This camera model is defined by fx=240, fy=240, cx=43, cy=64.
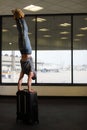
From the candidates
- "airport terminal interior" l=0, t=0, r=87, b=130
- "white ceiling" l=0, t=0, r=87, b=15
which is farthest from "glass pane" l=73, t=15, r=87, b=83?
"white ceiling" l=0, t=0, r=87, b=15

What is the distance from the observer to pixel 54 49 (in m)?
9.95

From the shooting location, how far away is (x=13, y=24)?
33.3 ft

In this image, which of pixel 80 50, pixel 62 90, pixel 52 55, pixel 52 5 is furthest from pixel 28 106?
pixel 80 50

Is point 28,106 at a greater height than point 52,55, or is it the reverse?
point 52,55

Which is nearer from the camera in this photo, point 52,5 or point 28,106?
point 28,106

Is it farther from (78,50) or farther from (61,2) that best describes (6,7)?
(78,50)

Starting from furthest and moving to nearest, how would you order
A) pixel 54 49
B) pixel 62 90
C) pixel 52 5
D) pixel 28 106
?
pixel 54 49, pixel 62 90, pixel 52 5, pixel 28 106

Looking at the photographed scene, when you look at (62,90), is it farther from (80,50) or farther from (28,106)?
(28,106)

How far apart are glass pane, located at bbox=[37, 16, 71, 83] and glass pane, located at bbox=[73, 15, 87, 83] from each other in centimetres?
24

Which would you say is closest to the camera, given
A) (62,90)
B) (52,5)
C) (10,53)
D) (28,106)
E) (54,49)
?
(28,106)

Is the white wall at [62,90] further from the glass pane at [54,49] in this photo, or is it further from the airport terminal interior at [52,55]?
the glass pane at [54,49]

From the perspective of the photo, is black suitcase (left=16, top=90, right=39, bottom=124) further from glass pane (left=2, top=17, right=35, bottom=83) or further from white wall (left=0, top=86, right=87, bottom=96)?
glass pane (left=2, top=17, right=35, bottom=83)

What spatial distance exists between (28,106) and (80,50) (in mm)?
5125

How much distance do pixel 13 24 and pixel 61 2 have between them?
3061 millimetres
